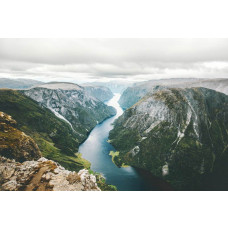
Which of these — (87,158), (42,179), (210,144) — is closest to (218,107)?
(210,144)

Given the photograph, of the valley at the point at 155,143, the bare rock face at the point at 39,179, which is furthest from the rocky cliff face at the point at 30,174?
the valley at the point at 155,143

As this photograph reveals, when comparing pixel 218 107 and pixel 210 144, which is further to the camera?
pixel 218 107

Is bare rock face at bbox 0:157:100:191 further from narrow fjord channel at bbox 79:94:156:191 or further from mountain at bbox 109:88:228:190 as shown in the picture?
mountain at bbox 109:88:228:190

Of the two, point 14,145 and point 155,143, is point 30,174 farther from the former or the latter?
point 155,143

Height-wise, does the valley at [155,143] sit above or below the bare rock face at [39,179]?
below

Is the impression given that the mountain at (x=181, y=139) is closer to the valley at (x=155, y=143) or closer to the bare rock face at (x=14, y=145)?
the valley at (x=155, y=143)

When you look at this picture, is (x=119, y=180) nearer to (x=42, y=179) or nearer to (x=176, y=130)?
(x=42, y=179)
